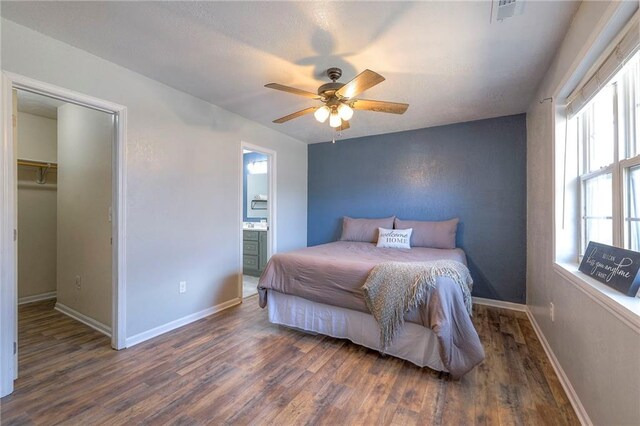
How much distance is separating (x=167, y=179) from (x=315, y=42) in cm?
184

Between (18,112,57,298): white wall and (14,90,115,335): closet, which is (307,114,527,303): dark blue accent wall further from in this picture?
(18,112,57,298): white wall

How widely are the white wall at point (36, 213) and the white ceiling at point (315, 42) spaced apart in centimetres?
230

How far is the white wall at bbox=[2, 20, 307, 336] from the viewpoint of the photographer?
201 centimetres

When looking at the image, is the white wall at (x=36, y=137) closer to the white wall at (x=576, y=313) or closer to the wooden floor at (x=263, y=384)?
the wooden floor at (x=263, y=384)

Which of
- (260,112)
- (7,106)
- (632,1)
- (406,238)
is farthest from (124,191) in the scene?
(632,1)

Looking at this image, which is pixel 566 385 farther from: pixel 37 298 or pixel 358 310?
pixel 37 298

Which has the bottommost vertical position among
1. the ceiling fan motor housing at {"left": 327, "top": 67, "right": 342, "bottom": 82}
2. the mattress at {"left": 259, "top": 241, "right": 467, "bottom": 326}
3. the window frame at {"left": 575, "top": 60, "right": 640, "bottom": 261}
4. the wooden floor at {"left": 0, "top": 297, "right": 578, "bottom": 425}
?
the wooden floor at {"left": 0, "top": 297, "right": 578, "bottom": 425}

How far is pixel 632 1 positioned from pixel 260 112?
297 centimetres

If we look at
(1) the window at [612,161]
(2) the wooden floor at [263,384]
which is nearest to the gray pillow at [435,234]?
(2) the wooden floor at [263,384]

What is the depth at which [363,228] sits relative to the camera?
4.00 m

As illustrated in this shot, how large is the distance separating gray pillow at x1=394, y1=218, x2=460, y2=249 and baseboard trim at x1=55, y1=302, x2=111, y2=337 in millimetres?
3446

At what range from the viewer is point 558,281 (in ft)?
6.35

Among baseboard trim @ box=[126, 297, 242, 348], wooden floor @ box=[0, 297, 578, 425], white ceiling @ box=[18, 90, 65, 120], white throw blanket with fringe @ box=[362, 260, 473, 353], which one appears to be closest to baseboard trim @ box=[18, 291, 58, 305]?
wooden floor @ box=[0, 297, 578, 425]

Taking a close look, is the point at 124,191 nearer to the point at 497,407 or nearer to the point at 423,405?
the point at 423,405
